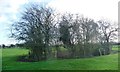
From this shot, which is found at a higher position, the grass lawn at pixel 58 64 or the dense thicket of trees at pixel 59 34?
the dense thicket of trees at pixel 59 34

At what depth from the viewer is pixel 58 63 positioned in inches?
174

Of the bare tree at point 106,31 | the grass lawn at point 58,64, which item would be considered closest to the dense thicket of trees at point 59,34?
the bare tree at point 106,31

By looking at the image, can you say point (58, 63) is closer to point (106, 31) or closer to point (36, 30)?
point (36, 30)

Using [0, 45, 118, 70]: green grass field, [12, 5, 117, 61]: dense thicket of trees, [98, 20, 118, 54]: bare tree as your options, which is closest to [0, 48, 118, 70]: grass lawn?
[0, 45, 118, 70]: green grass field

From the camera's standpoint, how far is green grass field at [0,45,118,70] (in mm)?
4324

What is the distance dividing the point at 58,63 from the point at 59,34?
2.01 ft

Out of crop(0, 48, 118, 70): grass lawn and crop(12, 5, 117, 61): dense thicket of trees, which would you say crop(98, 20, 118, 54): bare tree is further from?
crop(0, 48, 118, 70): grass lawn

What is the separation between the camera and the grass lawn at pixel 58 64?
432 centimetres

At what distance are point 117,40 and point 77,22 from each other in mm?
939

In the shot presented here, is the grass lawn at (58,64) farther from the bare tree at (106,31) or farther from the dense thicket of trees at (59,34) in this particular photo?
the bare tree at (106,31)

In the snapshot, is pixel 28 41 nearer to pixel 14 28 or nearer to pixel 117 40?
pixel 14 28

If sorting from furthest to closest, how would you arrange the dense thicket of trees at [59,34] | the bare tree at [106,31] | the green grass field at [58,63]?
the bare tree at [106,31], the dense thicket of trees at [59,34], the green grass field at [58,63]

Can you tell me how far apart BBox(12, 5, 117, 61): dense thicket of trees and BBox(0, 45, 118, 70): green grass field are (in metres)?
0.16

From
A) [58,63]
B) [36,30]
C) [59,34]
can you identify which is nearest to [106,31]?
[59,34]
